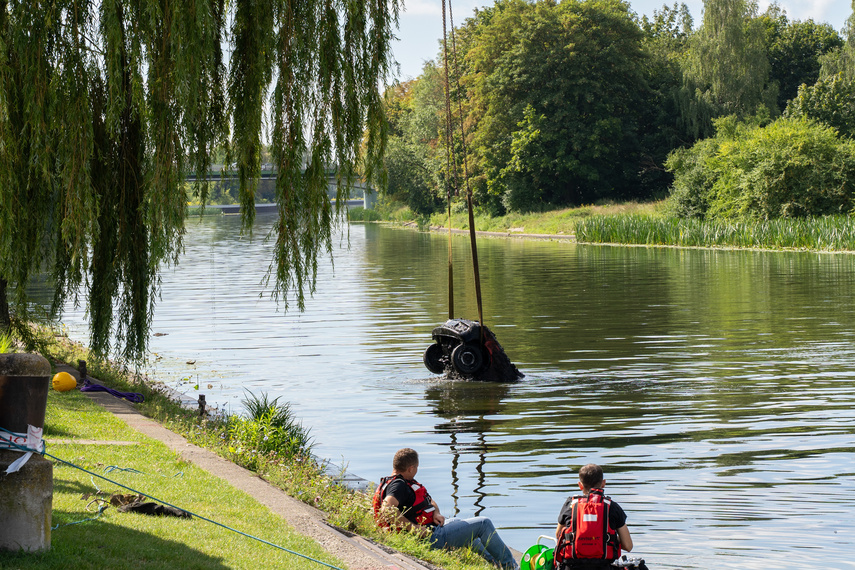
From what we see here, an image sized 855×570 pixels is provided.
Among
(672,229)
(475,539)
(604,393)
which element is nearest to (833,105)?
(672,229)

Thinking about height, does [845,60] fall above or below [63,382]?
above

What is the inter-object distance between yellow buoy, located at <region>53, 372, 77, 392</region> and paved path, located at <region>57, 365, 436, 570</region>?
7.29 feet

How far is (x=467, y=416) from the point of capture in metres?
14.2

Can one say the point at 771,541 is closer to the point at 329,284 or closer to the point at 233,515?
the point at 233,515

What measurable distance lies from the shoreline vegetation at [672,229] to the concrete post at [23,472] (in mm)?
42684

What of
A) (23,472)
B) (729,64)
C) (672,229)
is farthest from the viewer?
(729,64)

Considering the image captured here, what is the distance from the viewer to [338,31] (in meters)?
9.57

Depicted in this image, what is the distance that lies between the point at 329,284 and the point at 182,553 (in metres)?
31.2

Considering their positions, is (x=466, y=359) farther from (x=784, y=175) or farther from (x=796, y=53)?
(x=796, y=53)

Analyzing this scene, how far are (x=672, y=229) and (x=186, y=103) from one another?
48.0m

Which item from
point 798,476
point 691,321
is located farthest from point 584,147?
point 798,476

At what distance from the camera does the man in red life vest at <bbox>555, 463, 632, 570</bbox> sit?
21.0ft

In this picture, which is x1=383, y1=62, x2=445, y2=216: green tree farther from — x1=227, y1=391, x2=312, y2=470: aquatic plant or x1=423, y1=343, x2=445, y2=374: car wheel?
x1=227, y1=391, x2=312, y2=470: aquatic plant

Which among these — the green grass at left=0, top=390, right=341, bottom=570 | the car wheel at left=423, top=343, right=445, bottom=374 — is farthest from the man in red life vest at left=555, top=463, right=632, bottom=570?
the car wheel at left=423, top=343, right=445, bottom=374
